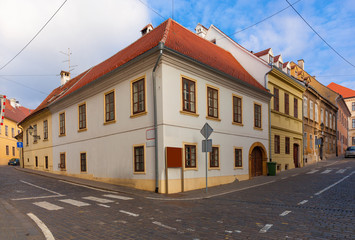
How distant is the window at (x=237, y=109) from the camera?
1745cm

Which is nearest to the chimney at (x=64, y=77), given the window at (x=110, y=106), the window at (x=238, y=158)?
the window at (x=110, y=106)

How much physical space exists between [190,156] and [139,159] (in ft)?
8.40

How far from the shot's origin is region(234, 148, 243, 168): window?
56.0 ft

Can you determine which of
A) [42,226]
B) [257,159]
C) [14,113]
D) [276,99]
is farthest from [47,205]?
[14,113]

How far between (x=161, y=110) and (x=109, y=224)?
684cm

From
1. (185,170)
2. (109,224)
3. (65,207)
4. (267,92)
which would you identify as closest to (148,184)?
(185,170)

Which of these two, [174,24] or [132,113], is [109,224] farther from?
[174,24]

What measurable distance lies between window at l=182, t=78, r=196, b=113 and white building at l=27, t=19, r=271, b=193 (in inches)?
2.0

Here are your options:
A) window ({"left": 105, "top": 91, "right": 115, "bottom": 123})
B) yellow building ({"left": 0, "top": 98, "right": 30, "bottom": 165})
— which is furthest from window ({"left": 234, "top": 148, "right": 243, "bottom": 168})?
yellow building ({"left": 0, "top": 98, "right": 30, "bottom": 165})

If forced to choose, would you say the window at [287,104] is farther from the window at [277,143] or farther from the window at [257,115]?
the window at [257,115]

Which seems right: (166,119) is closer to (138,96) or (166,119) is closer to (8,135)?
(138,96)

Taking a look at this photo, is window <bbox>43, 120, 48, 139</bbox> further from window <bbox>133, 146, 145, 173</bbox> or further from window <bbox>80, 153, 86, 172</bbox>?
window <bbox>133, 146, 145, 173</bbox>

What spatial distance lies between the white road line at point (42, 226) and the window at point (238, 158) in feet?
39.9

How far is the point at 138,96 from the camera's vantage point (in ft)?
46.7
